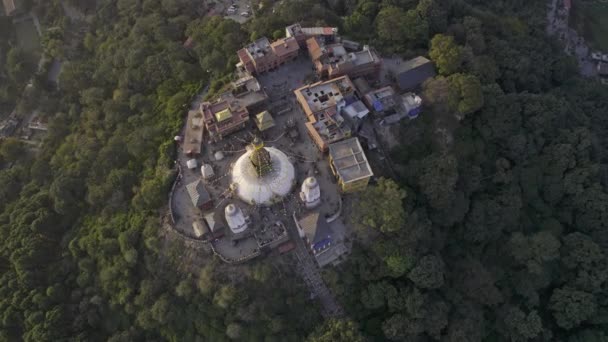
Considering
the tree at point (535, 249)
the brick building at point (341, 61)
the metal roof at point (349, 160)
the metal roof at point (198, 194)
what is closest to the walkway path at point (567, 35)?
the tree at point (535, 249)

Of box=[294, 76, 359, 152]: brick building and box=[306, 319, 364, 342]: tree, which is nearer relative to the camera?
box=[306, 319, 364, 342]: tree

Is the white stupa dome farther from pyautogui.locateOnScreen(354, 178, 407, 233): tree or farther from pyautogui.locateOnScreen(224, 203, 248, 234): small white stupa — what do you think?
pyautogui.locateOnScreen(354, 178, 407, 233): tree

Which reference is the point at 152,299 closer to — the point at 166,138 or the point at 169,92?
the point at 166,138

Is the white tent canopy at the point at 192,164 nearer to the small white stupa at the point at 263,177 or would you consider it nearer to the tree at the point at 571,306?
the small white stupa at the point at 263,177

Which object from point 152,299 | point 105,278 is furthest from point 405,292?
point 105,278

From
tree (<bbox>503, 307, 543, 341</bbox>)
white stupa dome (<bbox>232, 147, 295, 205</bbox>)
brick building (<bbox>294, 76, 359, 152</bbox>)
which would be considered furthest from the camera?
brick building (<bbox>294, 76, 359, 152</bbox>)

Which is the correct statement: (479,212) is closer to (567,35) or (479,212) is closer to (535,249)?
(535,249)

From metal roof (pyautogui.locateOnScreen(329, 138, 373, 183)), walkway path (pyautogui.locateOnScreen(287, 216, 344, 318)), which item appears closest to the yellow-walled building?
metal roof (pyautogui.locateOnScreen(329, 138, 373, 183))
